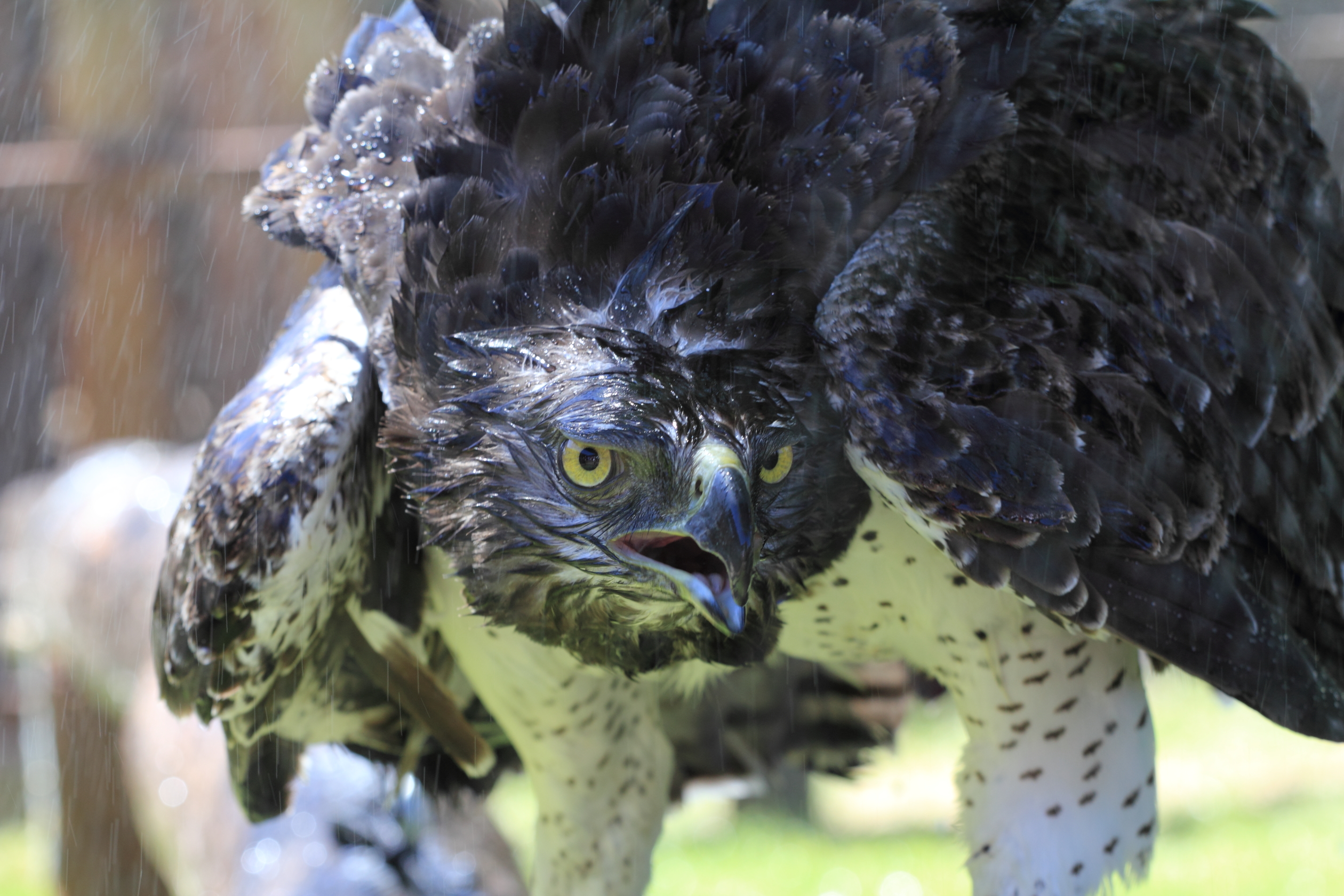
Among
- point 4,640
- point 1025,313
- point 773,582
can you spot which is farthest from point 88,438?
point 1025,313

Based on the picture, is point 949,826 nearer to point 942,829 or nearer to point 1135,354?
point 942,829

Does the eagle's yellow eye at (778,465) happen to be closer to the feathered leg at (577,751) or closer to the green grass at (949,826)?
the feathered leg at (577,751)

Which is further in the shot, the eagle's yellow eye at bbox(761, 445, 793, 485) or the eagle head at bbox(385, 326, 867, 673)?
the eagle's yellow eye at bbox(761, 445, 793, 485)

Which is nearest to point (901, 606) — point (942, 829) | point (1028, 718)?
point (1028, 718)

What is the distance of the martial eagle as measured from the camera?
9.39 feet

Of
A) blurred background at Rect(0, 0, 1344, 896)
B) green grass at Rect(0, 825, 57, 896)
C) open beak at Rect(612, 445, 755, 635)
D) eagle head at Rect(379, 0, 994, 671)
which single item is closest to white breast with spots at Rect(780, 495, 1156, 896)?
eagle head at Rect(379, 0, 994, 671)

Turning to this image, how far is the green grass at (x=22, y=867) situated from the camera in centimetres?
757

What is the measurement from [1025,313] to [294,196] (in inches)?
81.1

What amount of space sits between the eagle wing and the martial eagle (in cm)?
1

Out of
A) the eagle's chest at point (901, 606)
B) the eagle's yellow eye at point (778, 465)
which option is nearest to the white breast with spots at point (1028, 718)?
the eagle's chest at point (901, 606)

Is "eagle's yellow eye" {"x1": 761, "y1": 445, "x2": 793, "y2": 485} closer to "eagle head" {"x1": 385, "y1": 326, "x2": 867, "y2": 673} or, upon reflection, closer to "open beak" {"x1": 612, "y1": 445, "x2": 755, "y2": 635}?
"eagle head" {"x1": 385, "y1": 326, "x2": 867, "y2": 673}

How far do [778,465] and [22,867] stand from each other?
23.5 feet

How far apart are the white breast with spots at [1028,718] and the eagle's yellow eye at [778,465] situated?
54 centimetres

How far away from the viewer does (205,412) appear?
8250mm
